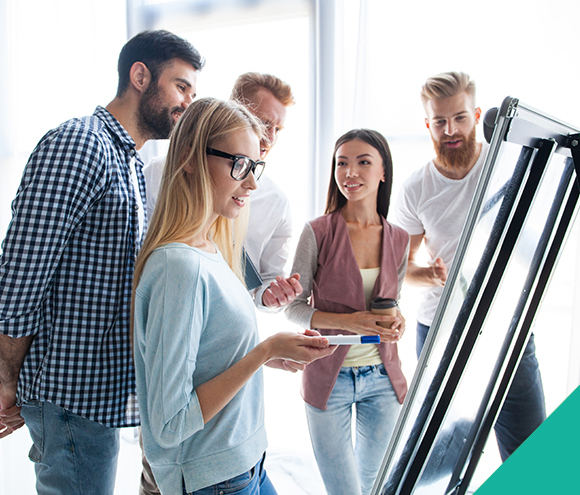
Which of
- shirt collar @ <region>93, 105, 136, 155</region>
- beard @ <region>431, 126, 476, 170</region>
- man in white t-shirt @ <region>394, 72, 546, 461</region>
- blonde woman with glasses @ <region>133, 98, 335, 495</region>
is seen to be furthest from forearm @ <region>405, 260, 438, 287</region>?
shirt collar @ <region>93, 105, 136, 155</region>

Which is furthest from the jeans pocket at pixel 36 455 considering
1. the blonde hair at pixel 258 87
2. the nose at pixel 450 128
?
the nose at pixel 450 128

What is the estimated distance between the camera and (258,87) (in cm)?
171

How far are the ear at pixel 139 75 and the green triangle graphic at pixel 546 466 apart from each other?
4.28 ft

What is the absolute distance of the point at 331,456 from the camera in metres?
1.46

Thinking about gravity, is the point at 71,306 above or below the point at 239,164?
below

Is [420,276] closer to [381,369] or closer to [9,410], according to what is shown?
[381,369]

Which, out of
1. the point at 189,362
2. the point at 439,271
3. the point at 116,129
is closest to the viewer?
the point at 189,362

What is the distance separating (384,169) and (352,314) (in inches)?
21.9

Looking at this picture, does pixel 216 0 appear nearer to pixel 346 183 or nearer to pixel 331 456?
pixel 346 183

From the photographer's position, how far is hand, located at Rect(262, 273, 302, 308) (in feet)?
4.23

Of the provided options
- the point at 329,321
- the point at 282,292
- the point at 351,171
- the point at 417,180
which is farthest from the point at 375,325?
the point at 417,180

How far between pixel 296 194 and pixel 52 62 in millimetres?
1566

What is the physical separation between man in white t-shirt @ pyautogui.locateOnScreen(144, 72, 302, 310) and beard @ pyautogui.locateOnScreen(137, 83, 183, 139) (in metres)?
0.35

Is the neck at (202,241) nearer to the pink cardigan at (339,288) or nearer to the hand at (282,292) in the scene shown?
the hand at (282,292)
